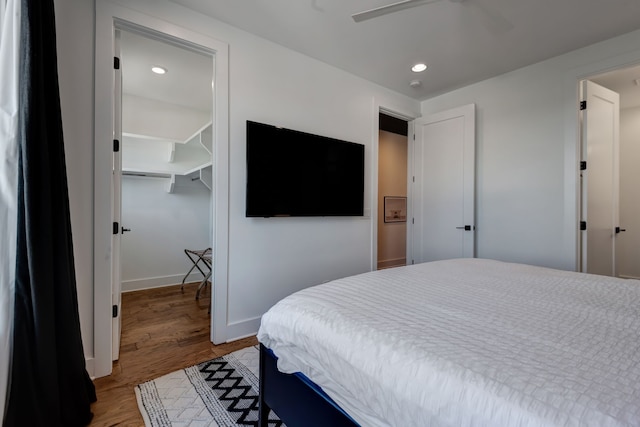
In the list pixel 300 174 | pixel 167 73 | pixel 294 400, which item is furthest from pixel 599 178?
pixel 167 73

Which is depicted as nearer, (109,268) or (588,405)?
(588,405)

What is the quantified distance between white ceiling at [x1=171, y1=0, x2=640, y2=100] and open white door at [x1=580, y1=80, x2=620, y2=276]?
614 mm

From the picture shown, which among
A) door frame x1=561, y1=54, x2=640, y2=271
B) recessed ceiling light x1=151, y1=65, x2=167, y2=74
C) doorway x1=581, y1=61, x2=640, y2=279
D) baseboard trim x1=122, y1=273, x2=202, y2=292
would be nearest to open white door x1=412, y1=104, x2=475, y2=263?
door frame x1=561, y1=54, x2=640, y2=271

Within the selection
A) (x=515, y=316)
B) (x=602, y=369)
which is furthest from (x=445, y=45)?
(x=602, y=369)

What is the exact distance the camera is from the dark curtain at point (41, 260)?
Answer: 1205 millimetres

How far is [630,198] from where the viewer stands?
3936 mm

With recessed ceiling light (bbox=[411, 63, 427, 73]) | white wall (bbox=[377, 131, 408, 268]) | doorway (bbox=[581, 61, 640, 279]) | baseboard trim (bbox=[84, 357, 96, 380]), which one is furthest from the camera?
white wall (bbox=[377, 131, 408, 268])

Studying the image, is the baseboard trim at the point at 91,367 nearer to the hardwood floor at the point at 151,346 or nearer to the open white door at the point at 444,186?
the hardwood floor at the point at 151,346

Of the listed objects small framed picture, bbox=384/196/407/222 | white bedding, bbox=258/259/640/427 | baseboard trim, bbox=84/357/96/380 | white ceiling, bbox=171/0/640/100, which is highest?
white ceiling, bbox=171/0/640/100

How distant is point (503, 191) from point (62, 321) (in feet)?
12.2

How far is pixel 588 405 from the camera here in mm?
551

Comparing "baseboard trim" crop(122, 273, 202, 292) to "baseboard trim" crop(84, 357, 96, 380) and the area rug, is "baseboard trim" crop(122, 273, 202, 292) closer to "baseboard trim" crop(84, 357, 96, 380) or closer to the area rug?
"baseboard trim" crop(84, 357, 96, 380)

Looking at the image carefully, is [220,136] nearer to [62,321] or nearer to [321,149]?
[321,149]

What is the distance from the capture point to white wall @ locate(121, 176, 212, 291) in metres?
3.71
